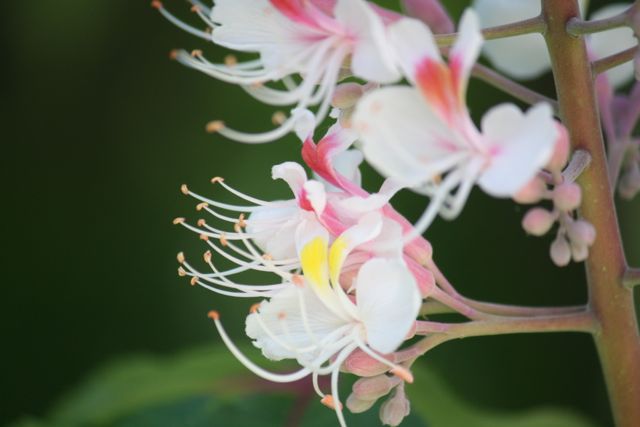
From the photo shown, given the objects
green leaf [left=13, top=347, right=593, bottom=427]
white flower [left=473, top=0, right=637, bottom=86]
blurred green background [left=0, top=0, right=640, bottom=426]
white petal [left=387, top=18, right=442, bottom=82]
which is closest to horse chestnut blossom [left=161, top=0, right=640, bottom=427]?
white petal [left=387, top=18, right=442, bottom=82]

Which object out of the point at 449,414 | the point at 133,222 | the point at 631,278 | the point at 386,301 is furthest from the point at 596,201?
the point at 133,222

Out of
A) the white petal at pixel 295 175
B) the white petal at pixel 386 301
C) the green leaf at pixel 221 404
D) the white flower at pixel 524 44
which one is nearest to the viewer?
the white petal at pixel 386 301

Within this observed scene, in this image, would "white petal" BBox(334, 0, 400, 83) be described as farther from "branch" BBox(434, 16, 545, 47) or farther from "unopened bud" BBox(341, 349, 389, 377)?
"unopened bud" BBox(341, 349, 389, 377)

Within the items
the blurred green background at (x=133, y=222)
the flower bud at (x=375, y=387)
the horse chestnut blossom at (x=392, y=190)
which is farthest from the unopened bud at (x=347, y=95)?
the blurred green background at (x=133, y=222)

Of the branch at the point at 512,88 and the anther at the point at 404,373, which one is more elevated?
the branch at the point at 512,88

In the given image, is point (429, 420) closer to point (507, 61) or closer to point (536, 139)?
point (507, 61)

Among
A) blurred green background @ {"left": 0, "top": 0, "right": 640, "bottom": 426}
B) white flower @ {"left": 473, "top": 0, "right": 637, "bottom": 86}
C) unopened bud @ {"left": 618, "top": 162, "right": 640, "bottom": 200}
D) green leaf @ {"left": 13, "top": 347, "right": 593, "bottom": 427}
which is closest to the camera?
unopened bud @ {"left": 618, "top": 162, "right": 640, "bottom": 200}

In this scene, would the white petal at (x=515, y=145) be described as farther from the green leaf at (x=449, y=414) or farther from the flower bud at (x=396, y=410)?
the green leaf at (x=449, y=414)

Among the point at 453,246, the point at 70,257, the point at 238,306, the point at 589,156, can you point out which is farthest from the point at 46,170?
the point at 589,156
